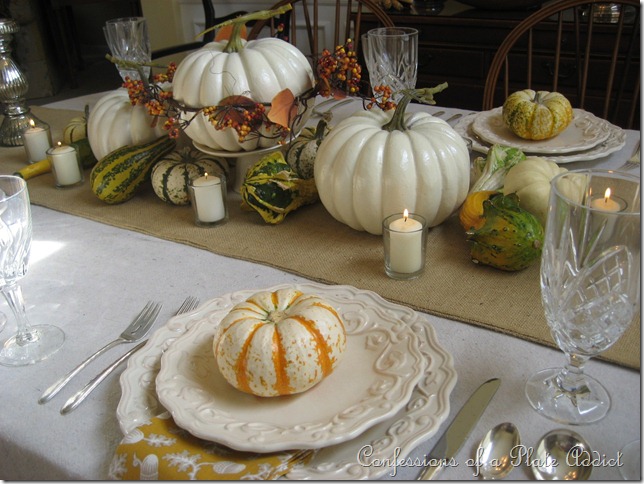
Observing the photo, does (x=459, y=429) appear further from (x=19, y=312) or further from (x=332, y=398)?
(x=19, y=312)

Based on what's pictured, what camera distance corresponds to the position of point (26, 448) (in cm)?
57

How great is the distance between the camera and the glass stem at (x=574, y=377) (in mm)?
576

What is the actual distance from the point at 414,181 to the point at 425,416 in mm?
407

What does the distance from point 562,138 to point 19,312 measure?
966 millimetres

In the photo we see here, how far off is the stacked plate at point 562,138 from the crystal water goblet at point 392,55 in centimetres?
15

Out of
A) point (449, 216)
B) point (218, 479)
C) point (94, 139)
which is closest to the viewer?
point (218, 479)

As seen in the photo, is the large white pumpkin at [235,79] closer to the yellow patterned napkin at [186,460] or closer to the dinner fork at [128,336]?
the dinner fork at [128,336]

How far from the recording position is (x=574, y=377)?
58 cm

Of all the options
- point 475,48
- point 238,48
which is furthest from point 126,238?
point 475,48

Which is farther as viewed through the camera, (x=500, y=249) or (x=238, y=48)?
(x=238, y=48)

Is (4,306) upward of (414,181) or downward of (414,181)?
downward

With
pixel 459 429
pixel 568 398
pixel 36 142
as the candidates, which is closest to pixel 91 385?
pixel 459 429

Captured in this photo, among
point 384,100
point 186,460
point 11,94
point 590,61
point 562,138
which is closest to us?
point 186,460

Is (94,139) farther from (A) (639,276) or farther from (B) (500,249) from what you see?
(A) (639,276)
